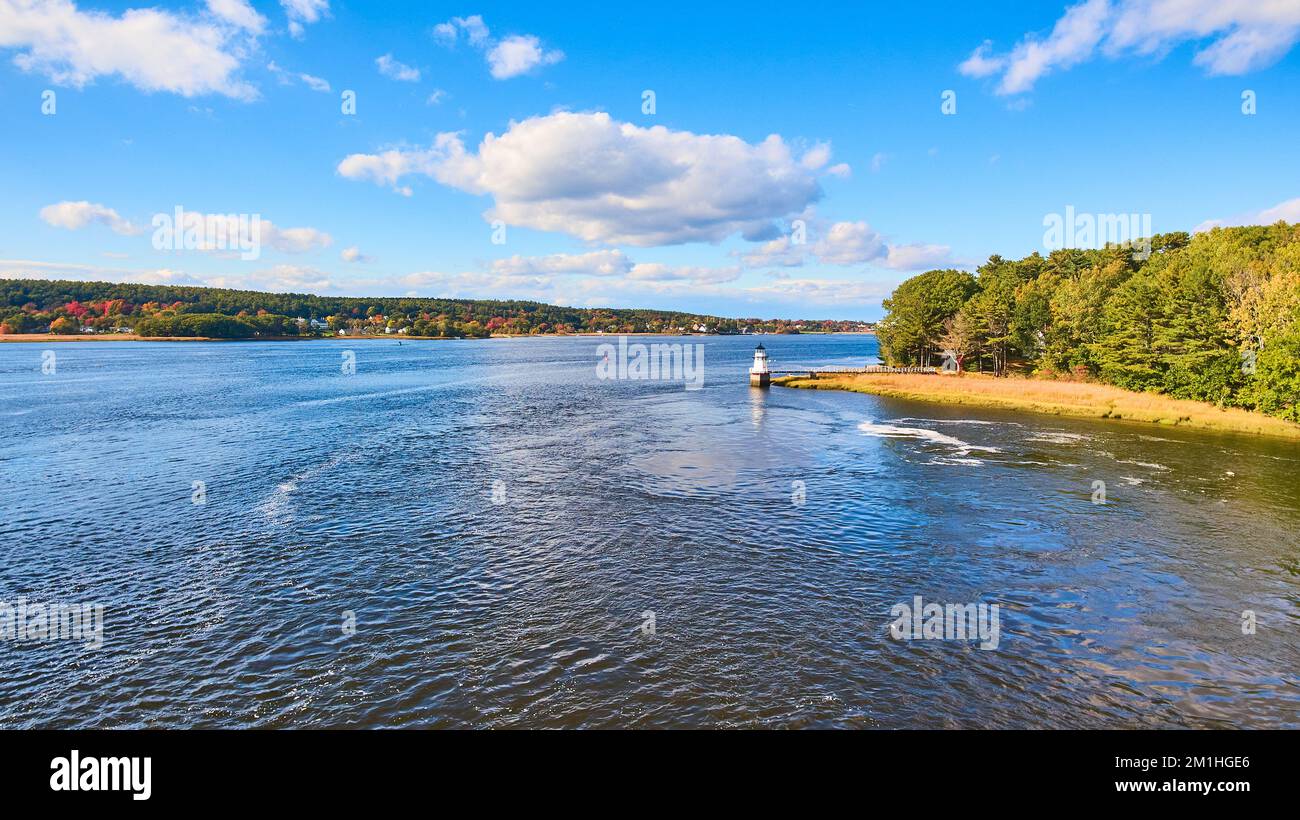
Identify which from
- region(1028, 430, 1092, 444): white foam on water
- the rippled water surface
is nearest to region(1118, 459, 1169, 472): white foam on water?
the rippled water surface

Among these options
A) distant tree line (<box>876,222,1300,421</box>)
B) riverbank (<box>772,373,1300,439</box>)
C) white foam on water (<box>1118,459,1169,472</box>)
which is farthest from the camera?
distant tree line (<box>876,222,1300,421</box>)

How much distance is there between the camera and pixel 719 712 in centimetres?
1772

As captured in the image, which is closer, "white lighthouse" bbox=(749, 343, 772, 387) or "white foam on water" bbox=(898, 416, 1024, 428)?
"white foam on water" bbox=(898, 416, 1024, 428)

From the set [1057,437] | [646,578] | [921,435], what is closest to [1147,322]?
[1057,437]

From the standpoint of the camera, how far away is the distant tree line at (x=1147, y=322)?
65500 mm

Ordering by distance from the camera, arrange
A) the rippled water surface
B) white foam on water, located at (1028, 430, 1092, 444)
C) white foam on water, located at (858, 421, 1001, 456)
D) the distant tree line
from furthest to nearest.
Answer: the distant tree line, white foam on water, located at (1028, 430, 1092, 444), white foam on water, located at (858, 421, 1001, 456), the rippled water surface

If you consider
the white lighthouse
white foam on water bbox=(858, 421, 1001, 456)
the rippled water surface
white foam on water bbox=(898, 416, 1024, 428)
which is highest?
the white lighthouse

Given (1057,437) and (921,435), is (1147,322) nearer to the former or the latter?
(1057,437)

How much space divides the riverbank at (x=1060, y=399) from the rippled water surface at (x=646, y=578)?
6.46 m

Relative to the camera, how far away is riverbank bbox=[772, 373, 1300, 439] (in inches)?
2505

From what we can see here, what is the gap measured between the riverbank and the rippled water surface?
6464mm

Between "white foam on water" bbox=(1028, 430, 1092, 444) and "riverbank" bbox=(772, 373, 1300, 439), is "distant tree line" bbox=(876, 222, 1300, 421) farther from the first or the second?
"white foam on water" bbox=(1028, 430, 1092, 444)
